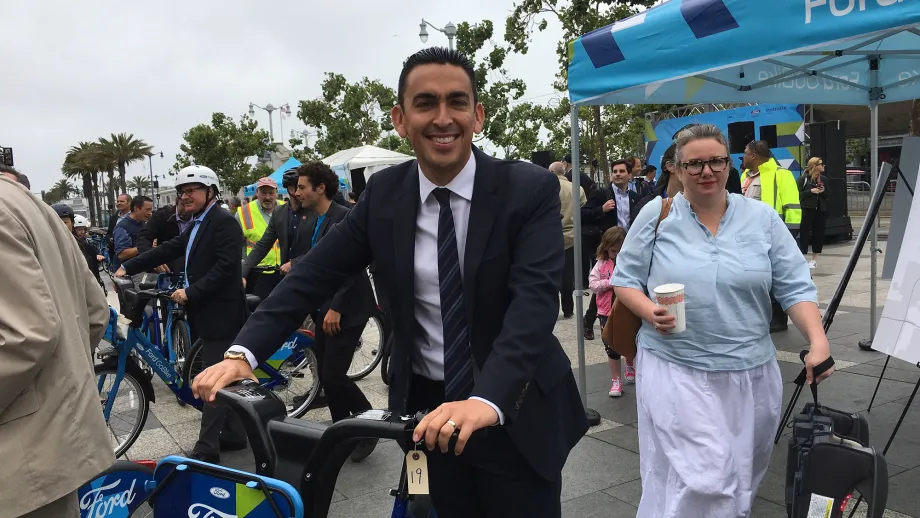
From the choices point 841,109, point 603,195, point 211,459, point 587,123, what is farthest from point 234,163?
point 211,459

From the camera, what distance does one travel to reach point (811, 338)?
108 inches

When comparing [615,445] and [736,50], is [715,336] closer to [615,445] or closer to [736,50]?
[736,50]

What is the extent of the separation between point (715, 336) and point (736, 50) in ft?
5.41

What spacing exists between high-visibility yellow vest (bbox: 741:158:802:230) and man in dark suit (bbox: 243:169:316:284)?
486 centimetres

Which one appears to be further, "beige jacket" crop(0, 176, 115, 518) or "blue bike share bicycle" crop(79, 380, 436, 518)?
"beige jacket" crop(0, 176, 115, 518)

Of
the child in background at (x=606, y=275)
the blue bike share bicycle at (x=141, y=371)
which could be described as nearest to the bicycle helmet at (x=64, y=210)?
the blue bike share bicycle at (x=141, y=371)

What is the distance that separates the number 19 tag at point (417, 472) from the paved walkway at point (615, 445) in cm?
256

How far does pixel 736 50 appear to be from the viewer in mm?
3699

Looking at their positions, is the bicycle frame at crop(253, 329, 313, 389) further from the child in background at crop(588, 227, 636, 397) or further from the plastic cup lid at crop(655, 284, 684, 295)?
the plastic cup lid at crop(655, 284, 684, 295)

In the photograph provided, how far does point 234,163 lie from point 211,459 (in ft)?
129

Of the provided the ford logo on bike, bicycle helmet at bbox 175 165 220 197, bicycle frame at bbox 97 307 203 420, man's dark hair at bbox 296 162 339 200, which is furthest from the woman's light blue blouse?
bicycle frame at bbox 97 307 203 420

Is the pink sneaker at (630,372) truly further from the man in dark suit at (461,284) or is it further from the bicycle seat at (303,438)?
the bicycle seat at (303,438)

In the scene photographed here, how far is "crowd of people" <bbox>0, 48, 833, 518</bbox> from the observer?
1.84 m

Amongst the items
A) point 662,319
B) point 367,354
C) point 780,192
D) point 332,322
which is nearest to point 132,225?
point 367,354
